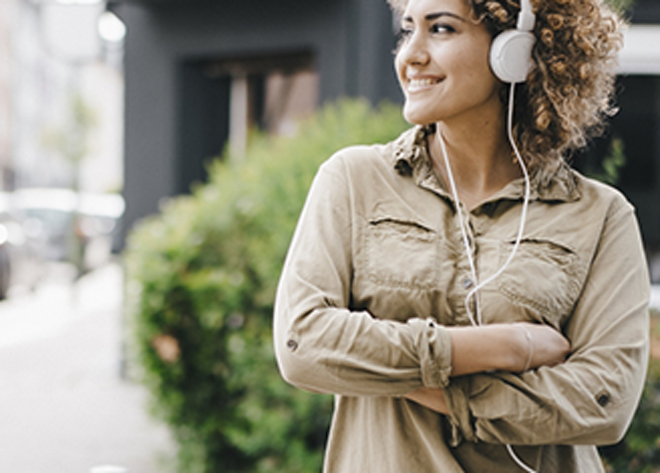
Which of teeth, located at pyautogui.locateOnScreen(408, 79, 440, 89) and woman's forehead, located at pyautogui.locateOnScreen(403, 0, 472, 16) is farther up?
woman's forehead, located at pyautogui.locateOnScreen(403, 0, 472, 16)

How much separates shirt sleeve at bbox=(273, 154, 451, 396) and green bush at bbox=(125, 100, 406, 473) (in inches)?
89.2

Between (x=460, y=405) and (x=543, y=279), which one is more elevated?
(x=543, y=279)

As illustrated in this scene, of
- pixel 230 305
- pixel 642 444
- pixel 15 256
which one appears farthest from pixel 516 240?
pixel 15 256

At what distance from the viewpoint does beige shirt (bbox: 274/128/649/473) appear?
5.68 feet

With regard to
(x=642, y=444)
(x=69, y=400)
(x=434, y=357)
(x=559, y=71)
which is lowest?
(x=69, y=400)

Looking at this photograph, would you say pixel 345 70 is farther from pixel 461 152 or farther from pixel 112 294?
pixel 112 294

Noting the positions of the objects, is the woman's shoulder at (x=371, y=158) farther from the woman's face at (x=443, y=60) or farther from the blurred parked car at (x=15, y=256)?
the blurred parked car at (x=15, y=256)

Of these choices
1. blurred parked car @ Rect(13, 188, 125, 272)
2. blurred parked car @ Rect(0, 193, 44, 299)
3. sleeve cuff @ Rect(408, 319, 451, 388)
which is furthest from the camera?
blurred parked car @ Rect(13, 188, 125, 272)

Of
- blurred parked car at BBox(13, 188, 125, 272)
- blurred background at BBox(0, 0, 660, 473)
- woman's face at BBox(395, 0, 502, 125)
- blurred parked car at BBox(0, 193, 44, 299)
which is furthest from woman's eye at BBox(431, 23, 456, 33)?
blurred parked car at BBox(13, 188, 125, 272)

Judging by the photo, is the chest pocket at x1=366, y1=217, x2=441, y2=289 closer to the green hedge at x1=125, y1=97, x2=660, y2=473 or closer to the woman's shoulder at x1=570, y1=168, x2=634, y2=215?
the woman's shoulder at x1=570, y1=168, x2=634, y2=215

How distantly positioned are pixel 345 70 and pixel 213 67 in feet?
5.87

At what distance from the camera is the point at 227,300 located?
4.46m

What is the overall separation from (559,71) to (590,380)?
0.78 m

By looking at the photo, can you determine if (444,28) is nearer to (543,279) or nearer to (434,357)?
(543,279)
